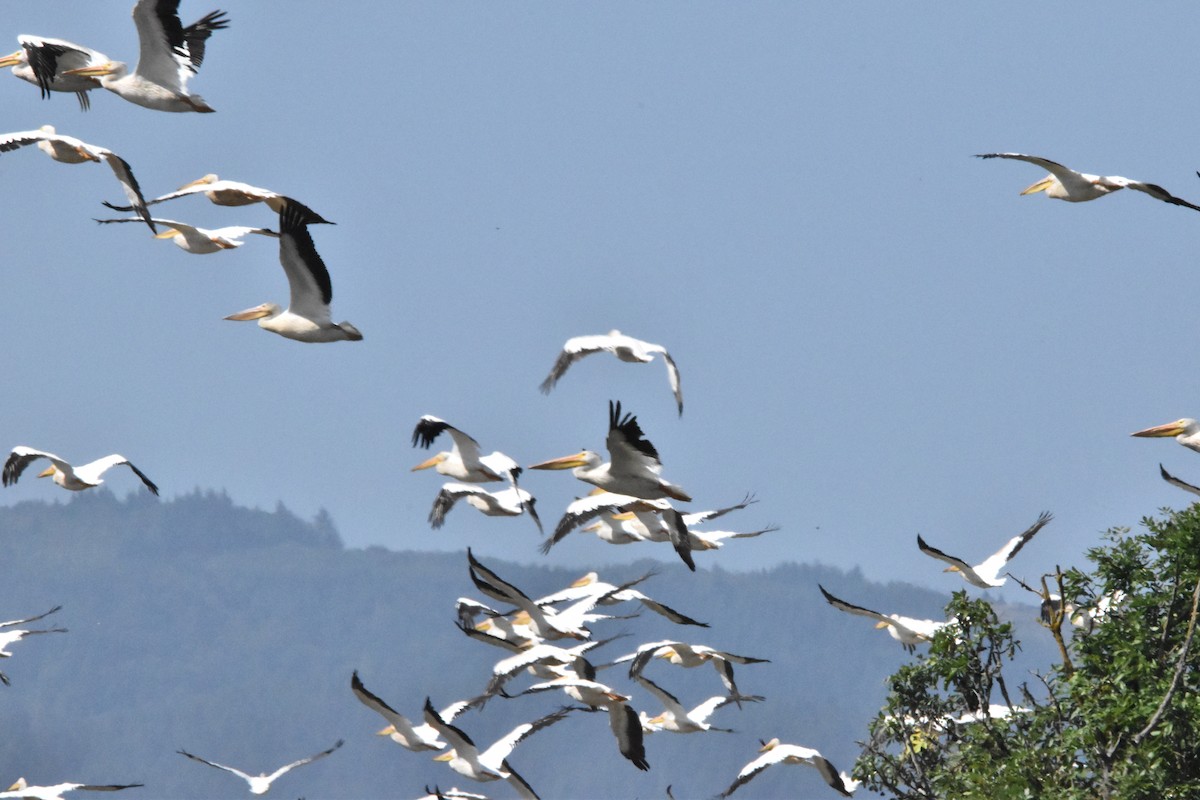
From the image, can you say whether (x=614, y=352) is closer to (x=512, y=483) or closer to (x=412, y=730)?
(x=512, y=483)

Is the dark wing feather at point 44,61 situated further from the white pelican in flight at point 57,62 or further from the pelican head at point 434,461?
the pelican head at point 434,461

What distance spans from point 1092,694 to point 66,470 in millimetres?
12239

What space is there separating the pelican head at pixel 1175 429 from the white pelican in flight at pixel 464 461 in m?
6.57

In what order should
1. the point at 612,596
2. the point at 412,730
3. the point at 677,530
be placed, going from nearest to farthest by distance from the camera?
the point at 677,530 → the point at 412,730 → the point at 612,596

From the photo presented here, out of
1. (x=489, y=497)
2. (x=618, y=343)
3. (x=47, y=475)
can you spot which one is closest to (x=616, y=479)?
(x=618, y=343)

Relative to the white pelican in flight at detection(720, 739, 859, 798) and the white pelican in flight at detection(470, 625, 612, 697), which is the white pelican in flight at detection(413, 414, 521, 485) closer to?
the white pelican in flight at detection(470, 625, 612, 697)

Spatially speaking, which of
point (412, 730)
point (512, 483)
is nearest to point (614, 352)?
point (512, 483)

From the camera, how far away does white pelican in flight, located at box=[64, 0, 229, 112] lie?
16875 millimetres

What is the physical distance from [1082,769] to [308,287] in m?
8.12

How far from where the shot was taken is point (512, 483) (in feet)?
67.3

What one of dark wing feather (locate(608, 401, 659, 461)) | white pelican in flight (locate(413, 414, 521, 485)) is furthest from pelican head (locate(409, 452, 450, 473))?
dark wing feather (locate(608, 401, 659, 461))

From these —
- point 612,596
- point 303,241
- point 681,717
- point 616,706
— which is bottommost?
point 681,717

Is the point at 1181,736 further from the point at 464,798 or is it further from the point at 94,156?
the point at 94,156

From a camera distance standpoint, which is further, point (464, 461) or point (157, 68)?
point (464, 461)
